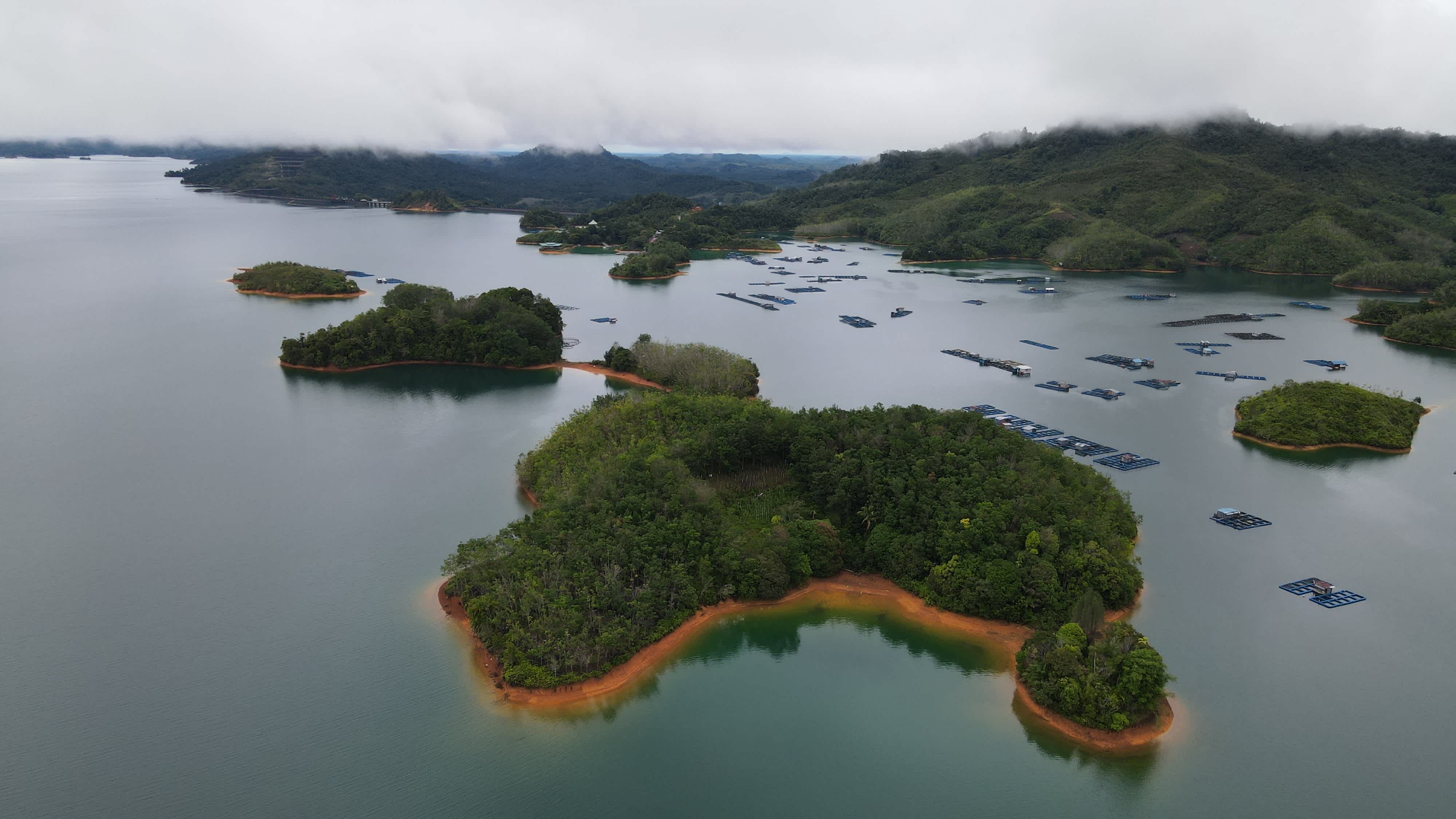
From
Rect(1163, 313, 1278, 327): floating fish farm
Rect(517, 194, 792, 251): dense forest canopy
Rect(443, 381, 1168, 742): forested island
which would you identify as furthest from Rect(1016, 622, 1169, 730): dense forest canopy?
Rect(517, 194, 792, 251): dense forest canopy

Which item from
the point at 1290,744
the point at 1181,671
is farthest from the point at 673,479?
the point at 1290,744

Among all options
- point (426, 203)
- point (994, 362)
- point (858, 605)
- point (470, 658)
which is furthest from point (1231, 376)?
point (426, 203)

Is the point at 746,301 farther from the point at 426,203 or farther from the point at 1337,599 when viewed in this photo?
the point at 426,203

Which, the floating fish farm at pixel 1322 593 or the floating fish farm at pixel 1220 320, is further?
the floating fish farm at pixel 1220 320

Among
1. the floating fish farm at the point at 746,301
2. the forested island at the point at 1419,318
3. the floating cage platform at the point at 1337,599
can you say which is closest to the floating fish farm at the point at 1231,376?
the forested island at the point at 1419,318

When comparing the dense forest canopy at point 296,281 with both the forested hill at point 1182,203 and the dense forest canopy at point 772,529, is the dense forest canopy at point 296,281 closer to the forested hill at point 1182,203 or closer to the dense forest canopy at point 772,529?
the dense forest canopy at point 772,529

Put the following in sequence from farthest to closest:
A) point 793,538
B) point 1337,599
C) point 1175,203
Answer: point 1175,203 < point 793,538 < point 1337,599
